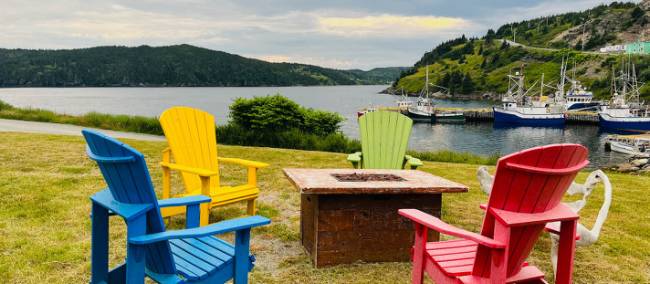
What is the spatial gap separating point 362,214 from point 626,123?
168ft

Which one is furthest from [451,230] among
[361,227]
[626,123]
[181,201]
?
[626,123]

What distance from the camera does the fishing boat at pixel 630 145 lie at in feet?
90.9

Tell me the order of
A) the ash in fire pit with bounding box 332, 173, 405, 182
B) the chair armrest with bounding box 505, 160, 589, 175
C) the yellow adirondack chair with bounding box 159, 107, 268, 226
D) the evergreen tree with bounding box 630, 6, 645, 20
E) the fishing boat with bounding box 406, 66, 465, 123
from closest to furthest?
1. the chair armrest with bounding box 505, 160, 589, 175
2. the ash in fire pit with bounding box 332, 173, 405, 182
3. the yellow adirondack chair with bounding box 159, 107, 268, 226
4. the fishing boat with bounding box 406, 66, 465, 123
5. the evergreen tree with bounding box 630, 6, 645, 20

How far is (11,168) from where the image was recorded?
696 cm

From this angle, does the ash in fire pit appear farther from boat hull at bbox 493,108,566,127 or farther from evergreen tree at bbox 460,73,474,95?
evergreen tree at bbox 460,73,474,95

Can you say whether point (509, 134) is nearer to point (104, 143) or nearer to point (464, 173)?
point (464, 173)

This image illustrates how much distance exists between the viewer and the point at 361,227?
11.7 feet

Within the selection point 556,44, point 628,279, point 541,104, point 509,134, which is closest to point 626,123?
point 541,104

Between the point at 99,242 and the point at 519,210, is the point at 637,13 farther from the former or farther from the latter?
the point at 99,242

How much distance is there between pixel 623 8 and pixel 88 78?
13241cm

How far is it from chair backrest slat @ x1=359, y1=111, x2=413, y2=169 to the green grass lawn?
902 mm

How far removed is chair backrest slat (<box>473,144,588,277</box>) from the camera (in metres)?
1.89

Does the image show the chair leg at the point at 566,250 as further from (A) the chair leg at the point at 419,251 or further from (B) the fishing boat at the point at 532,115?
(B) the fishing boat at the point at 532,115

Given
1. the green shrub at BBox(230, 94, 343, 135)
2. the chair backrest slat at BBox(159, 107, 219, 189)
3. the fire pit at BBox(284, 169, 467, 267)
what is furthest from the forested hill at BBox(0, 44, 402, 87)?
the fire pit at BBox(284, 169, 467, 267)
